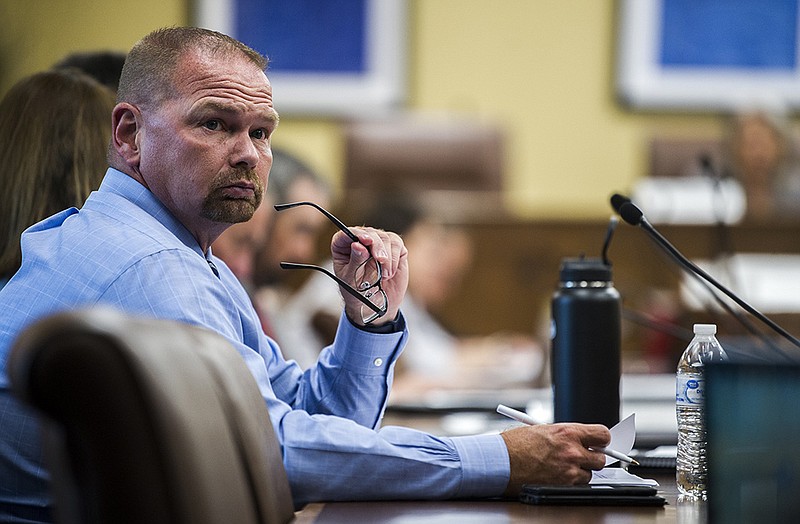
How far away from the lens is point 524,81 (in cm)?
604

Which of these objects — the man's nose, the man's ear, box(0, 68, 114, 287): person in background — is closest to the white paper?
the man's nose

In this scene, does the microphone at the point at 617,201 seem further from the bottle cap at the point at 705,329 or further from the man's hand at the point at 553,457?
the man's hand at the point at 553,457

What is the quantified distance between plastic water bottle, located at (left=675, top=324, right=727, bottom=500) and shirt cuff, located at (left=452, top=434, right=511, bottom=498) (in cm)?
20

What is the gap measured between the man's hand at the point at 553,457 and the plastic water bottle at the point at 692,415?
0.11 meters

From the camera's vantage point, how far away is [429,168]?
5.02m

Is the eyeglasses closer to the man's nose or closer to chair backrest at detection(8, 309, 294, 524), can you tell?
the man's nose

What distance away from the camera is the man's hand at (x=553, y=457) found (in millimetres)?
1156

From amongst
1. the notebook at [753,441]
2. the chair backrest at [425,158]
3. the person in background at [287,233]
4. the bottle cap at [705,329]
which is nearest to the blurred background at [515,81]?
the chair backrest at [425,158]

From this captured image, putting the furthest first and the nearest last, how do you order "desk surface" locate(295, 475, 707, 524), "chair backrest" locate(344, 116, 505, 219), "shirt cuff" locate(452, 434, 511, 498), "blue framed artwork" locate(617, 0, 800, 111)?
"blue framed artwork" locate(617, 0, 800, 111)
"chair backrest" locate(344, 116, 505, 219)
"shirt cuff" locate(452, 434, 511, 498)
"desk surface" locate(295, 475, 707, 524)

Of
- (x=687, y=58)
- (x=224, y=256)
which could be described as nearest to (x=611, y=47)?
(x=687, y=58)

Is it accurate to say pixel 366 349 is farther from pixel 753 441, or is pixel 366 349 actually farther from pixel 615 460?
pixel 753 441

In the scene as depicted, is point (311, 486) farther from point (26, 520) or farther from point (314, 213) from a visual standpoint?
point (314, 213)

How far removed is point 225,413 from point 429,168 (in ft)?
13.8

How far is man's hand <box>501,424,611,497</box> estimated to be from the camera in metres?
1.16
